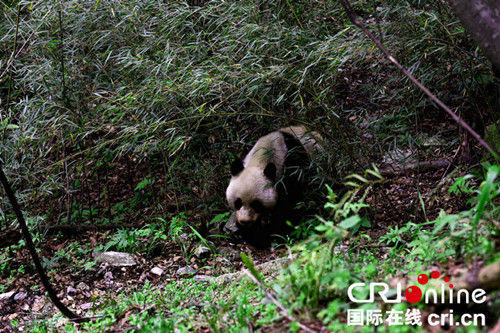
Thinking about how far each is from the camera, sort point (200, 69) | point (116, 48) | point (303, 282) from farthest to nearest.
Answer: point (116, 48) → point (200, 69) → point (303, 282)

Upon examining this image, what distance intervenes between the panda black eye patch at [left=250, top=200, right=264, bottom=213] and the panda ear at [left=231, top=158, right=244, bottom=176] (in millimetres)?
433

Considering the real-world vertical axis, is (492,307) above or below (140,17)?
below

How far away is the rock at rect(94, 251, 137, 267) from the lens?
4305 millimetres

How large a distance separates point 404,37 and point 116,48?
339 cm

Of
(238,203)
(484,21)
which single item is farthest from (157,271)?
(484,21)

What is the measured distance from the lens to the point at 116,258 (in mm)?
4371

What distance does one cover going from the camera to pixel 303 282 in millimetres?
1855

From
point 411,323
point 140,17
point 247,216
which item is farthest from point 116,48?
point 411,323

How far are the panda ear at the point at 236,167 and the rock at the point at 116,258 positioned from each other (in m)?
1.49

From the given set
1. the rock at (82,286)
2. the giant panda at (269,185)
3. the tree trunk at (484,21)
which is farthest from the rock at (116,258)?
the tree trunk at (484,21)

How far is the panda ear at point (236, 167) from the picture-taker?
4570mm

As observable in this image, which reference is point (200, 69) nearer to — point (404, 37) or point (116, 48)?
point (116, 48)

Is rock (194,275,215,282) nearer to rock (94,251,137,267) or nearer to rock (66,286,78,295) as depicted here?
rock (94,251,137,267)

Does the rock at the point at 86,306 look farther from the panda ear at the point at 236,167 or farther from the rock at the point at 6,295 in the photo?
the panda ear at the point at 236,167
